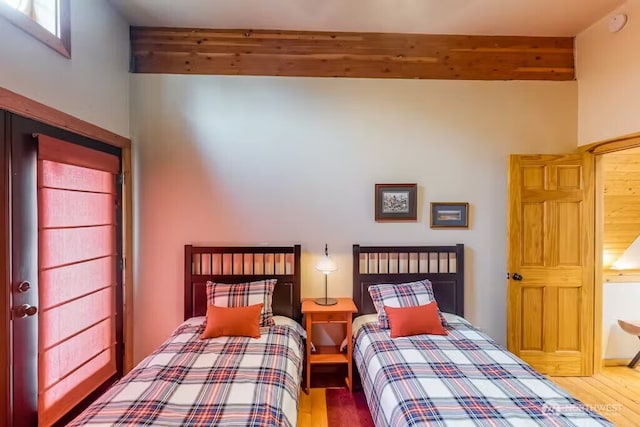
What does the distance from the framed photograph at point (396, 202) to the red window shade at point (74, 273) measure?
237 centimetres


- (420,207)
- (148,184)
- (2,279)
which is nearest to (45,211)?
(2,279)

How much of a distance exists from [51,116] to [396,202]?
2735 millimetres

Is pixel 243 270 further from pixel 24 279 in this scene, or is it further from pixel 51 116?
pixel 51 116

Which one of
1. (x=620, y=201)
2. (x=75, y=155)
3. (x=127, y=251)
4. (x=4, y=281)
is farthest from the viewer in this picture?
(x=620, y=201)

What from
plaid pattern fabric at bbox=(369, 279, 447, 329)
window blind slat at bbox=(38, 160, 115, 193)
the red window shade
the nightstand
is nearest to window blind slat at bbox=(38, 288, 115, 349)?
the red window shade

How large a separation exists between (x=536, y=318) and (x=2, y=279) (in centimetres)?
409

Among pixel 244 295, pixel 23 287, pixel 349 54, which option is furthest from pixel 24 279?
pixel 349 54

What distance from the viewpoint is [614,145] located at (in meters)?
3.09

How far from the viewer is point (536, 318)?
10.8 feet

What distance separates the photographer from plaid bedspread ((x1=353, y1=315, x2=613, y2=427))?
169 centimetres

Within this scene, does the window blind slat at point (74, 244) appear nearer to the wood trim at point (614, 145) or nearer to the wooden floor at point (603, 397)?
the wooden floor at point (603, 397)

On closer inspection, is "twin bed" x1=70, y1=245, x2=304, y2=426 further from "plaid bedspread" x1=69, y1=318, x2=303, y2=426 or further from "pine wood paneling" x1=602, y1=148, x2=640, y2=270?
"pine wood paneling" x1=602, y1=148, x2=640, y2=270

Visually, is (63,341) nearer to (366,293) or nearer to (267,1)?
(366,293)

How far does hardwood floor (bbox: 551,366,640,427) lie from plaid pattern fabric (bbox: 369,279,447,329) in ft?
4.22
